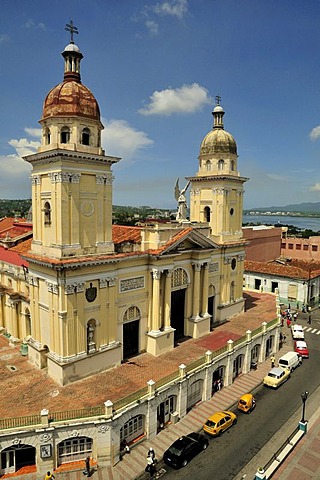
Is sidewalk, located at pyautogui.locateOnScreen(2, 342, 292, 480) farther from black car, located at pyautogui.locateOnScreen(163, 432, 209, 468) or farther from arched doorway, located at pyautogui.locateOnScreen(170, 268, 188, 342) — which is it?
arched doorway, located at pyautogui.locateOnScreen(170, 268, 188, 342)

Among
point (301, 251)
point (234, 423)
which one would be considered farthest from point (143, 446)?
point (301, 251)

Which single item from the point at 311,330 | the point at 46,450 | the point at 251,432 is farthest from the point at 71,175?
the point at 311,330

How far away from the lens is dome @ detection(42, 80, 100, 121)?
19.0m

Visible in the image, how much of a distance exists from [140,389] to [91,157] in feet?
41.9

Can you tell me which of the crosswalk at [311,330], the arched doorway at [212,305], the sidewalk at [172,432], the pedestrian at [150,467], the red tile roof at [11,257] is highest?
the red tile roof at [11,257]

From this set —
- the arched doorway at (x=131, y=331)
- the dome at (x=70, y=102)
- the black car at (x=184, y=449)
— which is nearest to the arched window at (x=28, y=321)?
the arched doorway at (x=131, y=331)

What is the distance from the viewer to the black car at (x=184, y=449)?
16.3 meters

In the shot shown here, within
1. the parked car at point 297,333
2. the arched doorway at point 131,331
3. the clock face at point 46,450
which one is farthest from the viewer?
the parked car at point 297,333

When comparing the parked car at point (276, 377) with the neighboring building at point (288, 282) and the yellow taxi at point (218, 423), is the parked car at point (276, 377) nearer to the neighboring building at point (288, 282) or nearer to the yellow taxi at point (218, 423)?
the yellow taxi at point (218, 423)

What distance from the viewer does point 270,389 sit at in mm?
24047

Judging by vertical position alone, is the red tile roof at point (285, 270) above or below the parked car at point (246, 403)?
above

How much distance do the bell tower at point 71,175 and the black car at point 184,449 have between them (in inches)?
426

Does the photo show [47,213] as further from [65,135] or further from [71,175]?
[65,135]

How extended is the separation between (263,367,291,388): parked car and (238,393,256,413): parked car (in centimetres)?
316
